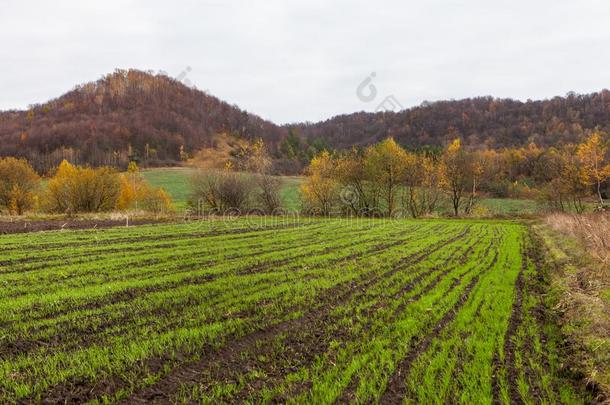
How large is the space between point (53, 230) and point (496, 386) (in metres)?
28.2

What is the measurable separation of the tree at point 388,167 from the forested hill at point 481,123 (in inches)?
1851

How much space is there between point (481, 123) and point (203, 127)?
349 ft

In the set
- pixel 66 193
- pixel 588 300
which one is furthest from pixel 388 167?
pixel 66 193

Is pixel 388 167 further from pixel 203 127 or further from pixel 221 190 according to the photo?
pixel 203 127

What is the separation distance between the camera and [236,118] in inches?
6378

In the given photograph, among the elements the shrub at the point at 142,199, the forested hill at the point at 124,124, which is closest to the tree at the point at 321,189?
the shrub at the point at 142,199

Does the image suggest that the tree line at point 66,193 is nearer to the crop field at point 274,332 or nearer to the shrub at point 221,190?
the shrub at point 221,190

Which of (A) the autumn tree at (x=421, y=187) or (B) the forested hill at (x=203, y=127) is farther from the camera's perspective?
(B) the forested hill at (x=203, y=127)

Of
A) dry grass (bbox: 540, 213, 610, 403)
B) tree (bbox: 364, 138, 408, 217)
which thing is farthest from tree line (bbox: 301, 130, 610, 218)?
dry grass (bbox: 540, 213, 610, 403)

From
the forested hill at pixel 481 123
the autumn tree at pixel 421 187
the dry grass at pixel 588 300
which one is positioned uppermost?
the forested hill at pixel 481 123

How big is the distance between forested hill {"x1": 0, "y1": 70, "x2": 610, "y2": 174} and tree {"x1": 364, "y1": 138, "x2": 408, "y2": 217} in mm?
34399

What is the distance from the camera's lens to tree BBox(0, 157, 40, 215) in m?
43.2

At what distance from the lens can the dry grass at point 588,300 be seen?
601 centimetres

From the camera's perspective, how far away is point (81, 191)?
4384cm
